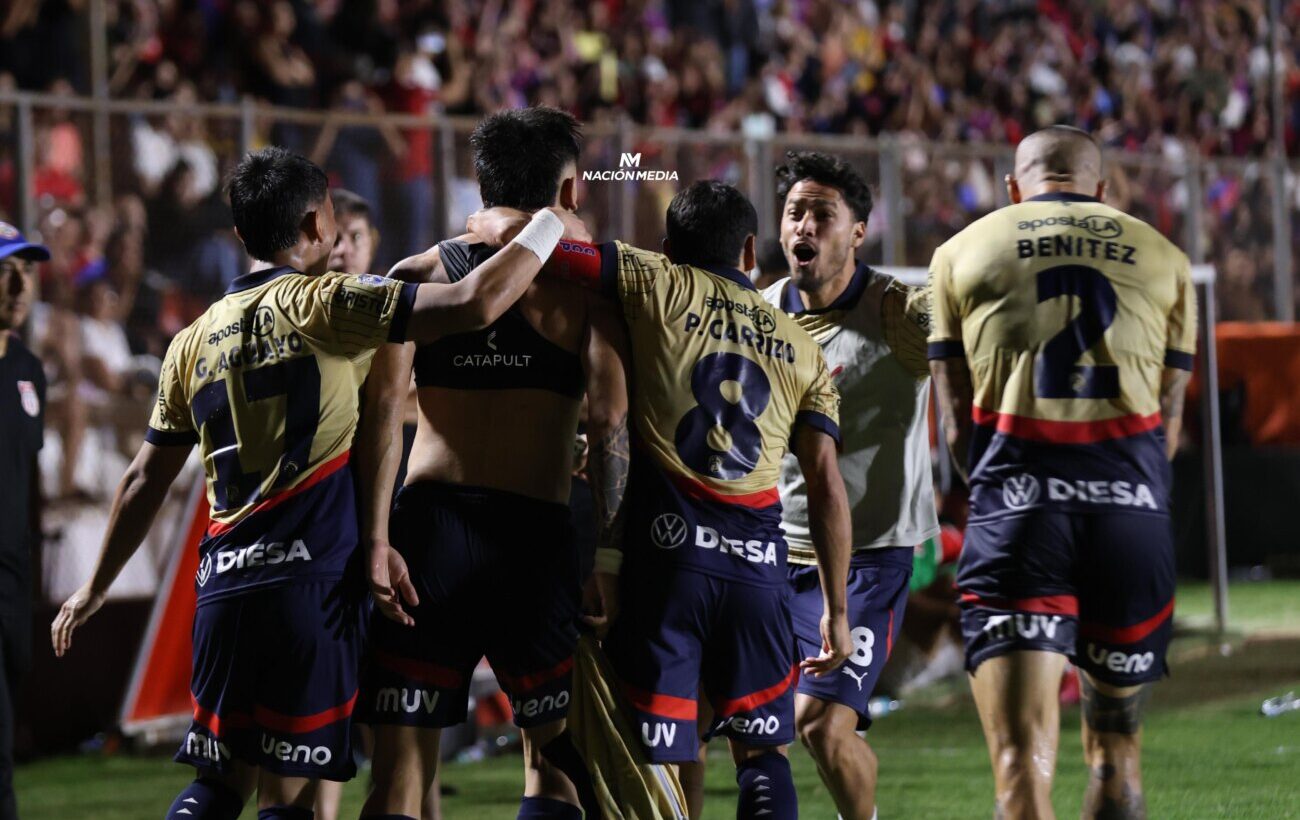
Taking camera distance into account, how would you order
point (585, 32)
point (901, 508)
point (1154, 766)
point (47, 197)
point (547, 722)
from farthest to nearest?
point (585, 32), point (47, 197), point (1154, 766), point (901, 508), point (547, 722)

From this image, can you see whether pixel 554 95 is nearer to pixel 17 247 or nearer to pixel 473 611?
pixel 17 247

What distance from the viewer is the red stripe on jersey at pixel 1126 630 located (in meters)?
4.82

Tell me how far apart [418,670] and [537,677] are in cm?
32

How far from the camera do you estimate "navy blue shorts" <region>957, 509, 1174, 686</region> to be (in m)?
4.77

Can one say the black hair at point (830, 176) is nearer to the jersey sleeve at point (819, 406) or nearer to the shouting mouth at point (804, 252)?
the shouting mouth at point (804, 252)

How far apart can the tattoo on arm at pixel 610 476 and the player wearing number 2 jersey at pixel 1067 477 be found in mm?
1012

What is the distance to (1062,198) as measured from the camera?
16.3ft

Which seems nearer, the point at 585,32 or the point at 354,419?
the point at 354,419

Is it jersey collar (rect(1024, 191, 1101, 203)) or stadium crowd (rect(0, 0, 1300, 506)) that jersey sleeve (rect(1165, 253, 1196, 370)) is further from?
stadium crowd (rect(0, 0, 1300, 506))

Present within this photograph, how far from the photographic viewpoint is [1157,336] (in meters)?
4.85

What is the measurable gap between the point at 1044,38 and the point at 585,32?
7271 millimetres

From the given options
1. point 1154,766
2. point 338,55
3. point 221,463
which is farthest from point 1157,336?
point 338,55

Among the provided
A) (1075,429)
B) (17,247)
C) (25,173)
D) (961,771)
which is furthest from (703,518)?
(25,173)

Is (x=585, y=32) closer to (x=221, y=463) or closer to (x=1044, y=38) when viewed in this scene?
(x=1044, y=38)
